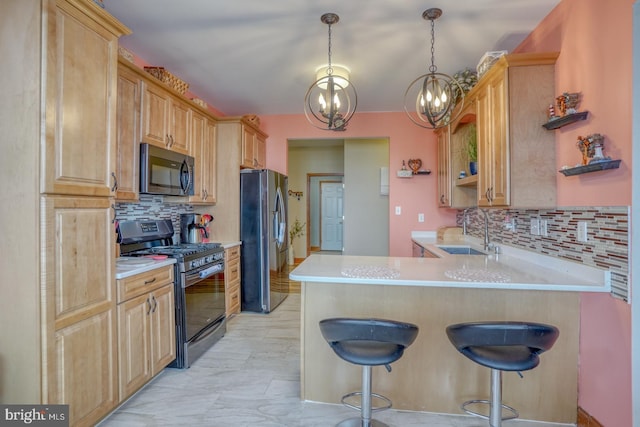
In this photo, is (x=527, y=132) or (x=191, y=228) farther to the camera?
(x=191, y=228)

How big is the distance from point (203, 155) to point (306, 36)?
176 cm

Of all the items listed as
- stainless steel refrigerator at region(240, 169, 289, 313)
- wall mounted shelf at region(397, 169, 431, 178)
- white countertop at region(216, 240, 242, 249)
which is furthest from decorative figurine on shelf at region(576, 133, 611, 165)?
white countertop at region(216, 240, 242, 249)

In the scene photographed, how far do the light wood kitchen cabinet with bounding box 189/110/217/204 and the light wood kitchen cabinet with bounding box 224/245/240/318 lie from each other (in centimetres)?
66

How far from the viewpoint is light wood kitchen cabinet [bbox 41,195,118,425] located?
4.91 feet

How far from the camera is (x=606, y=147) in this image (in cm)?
170

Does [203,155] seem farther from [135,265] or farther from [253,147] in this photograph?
[135,265]

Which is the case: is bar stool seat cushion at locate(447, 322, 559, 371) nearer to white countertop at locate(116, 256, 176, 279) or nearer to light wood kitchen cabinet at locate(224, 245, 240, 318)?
white countertop at locate(116, 256, 176, 279)

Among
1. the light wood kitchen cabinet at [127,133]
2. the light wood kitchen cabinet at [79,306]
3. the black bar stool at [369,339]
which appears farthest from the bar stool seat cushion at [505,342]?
the light wood kitchen cabinet at [127,133]

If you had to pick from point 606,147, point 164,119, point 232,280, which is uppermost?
point 164,119

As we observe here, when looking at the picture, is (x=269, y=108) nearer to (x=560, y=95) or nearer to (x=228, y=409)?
(x=560, y=95)

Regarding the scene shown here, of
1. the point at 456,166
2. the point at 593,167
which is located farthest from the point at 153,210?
the point at 593,167

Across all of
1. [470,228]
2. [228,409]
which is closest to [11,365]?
[228,409]

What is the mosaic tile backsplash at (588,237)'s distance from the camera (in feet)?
5.18

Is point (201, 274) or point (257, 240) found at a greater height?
point (257, 240)
